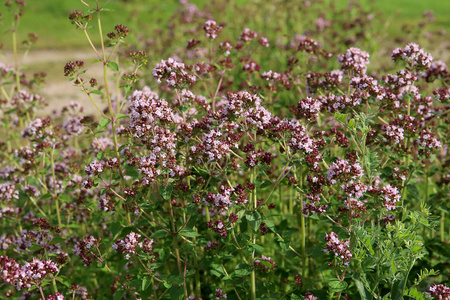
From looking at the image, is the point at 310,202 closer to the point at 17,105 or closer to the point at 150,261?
the point at 150,261

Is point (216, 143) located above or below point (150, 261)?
above

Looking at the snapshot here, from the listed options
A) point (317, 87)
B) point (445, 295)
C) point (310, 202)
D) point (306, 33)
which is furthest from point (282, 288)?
point (306, 33)

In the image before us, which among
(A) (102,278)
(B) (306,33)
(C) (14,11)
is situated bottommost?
(A) (102,278)

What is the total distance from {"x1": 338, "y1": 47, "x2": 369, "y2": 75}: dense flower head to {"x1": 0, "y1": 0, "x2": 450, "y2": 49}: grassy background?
12.3m

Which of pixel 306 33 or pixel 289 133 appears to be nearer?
pixel 289 133

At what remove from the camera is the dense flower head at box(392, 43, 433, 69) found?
379 cm

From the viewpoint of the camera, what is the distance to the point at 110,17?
22.0m

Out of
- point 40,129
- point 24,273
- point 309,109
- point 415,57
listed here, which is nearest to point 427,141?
point 415,57

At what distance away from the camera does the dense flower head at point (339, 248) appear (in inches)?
115

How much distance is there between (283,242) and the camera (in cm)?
354

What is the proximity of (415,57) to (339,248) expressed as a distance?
6.30ft

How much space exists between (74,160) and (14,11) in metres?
2.19

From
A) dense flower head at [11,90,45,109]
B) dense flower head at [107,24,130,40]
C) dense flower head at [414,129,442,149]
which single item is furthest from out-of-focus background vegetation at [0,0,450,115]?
dense flower head at [414,129,442,149]

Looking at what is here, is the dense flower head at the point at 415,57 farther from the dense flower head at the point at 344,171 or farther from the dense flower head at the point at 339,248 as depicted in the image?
the dense flower head at the point at 339,248
